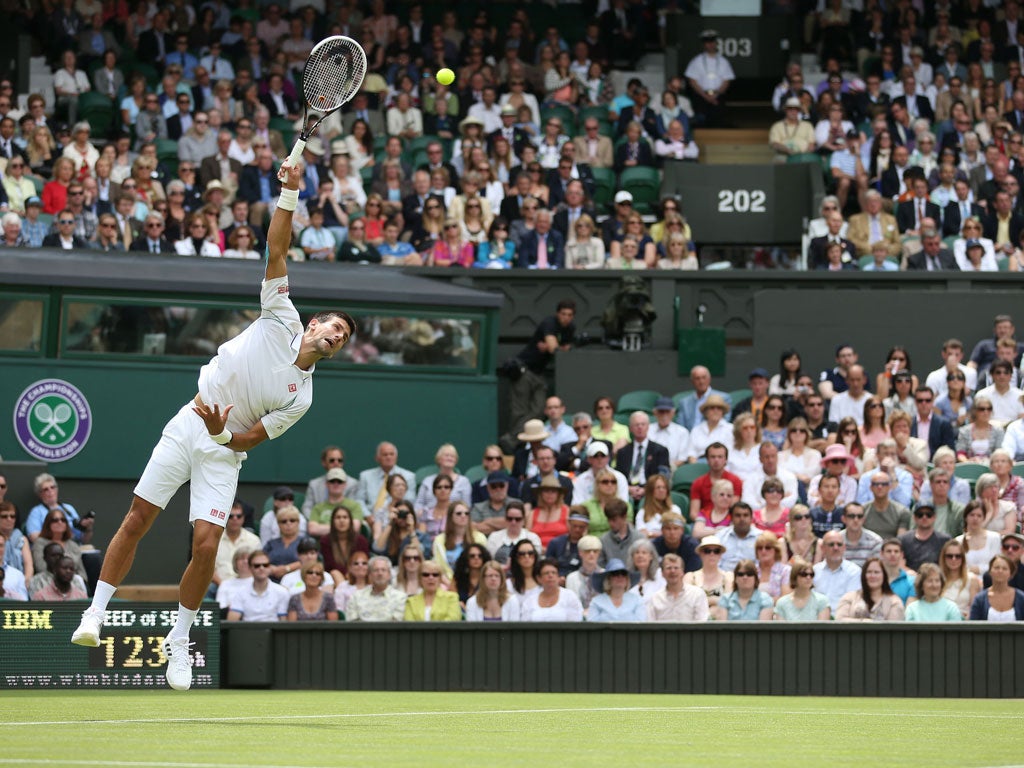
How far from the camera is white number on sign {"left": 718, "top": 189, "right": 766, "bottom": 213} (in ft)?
70.2

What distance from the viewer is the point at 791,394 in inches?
657

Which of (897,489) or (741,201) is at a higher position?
(741,201)

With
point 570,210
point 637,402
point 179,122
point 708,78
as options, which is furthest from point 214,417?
point 708,78

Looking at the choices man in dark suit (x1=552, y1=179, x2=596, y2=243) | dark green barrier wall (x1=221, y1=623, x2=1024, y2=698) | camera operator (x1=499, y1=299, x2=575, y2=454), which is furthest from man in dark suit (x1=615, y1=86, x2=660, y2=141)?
dark green barrier wall (x1=221, y1=623, x2=1024, y2=698)

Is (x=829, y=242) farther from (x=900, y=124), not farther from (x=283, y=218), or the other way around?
(x=283, y=218)

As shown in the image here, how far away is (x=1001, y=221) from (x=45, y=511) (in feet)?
35.0

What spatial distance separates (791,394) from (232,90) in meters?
8.27

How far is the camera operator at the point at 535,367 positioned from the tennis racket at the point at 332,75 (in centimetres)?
803

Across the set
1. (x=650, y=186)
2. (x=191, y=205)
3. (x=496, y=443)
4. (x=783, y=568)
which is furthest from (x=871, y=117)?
(x=783, y=568)

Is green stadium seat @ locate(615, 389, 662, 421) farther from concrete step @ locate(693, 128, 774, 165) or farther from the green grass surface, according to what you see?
the green grass surface

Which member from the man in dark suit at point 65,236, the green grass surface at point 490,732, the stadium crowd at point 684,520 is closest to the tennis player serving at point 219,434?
the green grass surface at point 490,732

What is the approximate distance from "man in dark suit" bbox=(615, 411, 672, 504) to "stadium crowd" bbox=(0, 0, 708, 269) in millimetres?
3468

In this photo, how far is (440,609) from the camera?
13.0m

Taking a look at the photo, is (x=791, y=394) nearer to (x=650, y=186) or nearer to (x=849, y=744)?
(x=650, y=186)
